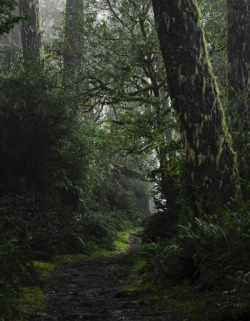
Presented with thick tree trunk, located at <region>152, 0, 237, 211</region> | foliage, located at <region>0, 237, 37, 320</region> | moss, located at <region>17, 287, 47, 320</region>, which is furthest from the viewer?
thick tree trunk, located at <region>152, 0, 237, 211</region>

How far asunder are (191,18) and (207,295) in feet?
14.5

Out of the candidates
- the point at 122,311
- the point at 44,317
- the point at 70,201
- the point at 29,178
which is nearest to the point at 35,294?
the point at 44,317

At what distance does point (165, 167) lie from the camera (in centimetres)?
988

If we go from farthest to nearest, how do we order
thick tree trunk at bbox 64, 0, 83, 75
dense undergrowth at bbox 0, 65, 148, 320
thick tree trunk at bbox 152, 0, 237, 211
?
thick tree trunk at bbox 64, 0, 83, 75 → dense undergrowth at bbox 0, 65, 148, 320 → thick tree trunk at bbox 152, 0, 237, 211

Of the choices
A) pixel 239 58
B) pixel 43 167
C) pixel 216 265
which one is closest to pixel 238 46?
pixel 239 58

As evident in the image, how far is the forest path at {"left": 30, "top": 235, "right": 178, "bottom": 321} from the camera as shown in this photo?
149 inches

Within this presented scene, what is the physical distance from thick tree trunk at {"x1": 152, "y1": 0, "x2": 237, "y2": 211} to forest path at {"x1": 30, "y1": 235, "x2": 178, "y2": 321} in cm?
200

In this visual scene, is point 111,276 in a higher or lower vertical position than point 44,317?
lower

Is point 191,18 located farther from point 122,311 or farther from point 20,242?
point 20,242

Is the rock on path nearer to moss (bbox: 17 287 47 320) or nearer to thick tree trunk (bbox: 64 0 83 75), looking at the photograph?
moss (bbox: 17 287 47 320)

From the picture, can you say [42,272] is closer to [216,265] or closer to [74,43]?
[216,265]

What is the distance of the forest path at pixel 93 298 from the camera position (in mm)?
3779

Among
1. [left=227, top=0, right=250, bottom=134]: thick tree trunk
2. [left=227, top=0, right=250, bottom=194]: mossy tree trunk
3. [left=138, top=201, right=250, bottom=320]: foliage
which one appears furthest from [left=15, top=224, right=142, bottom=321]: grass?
[left=227, top=0, right=250, bottom=134]: thick tree trunk

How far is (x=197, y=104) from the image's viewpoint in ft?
18.9
